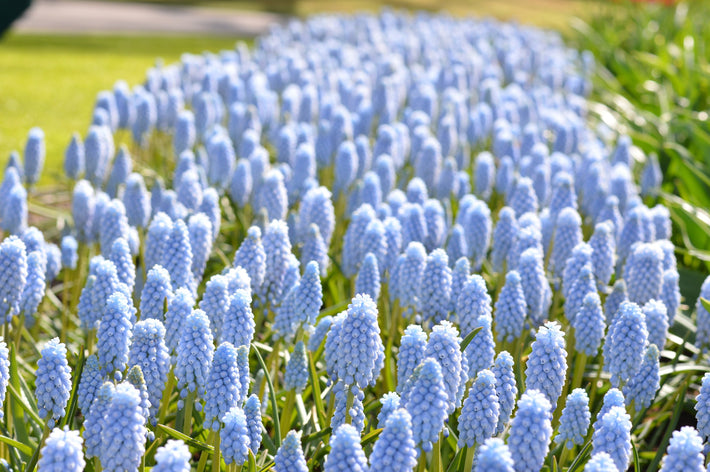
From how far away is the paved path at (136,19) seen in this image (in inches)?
739

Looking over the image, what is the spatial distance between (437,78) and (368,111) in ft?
8.12

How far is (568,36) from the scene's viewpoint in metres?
16.1

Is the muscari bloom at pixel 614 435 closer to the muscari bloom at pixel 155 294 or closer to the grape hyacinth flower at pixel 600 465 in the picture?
the grape hyacinth flower at pixel 600 465

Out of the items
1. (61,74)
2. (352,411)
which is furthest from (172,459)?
(61,74)

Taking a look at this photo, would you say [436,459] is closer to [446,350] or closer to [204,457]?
[446,350]

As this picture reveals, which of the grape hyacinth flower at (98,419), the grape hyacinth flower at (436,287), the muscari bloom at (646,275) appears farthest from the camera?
the muscari bloom at (646,275)

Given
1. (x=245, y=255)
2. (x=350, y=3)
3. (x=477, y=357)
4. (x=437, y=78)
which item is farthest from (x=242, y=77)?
(x=350, y=3)

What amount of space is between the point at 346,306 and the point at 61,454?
2.18 meters

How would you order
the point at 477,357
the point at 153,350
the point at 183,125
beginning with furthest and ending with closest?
the point at 183,125 < the point at 477,357 < the point at 153,350

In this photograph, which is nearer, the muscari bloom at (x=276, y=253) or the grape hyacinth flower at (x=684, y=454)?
the grape hyacinth flower at (x=684, y=454)

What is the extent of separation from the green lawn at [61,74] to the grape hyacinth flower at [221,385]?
20.1ft

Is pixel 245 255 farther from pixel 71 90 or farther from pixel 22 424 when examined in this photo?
pixel 71 90

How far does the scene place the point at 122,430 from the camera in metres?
2.12

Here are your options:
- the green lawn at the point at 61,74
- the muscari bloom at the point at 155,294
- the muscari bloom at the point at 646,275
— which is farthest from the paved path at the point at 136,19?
the muscari bloom at the point at 646,275
